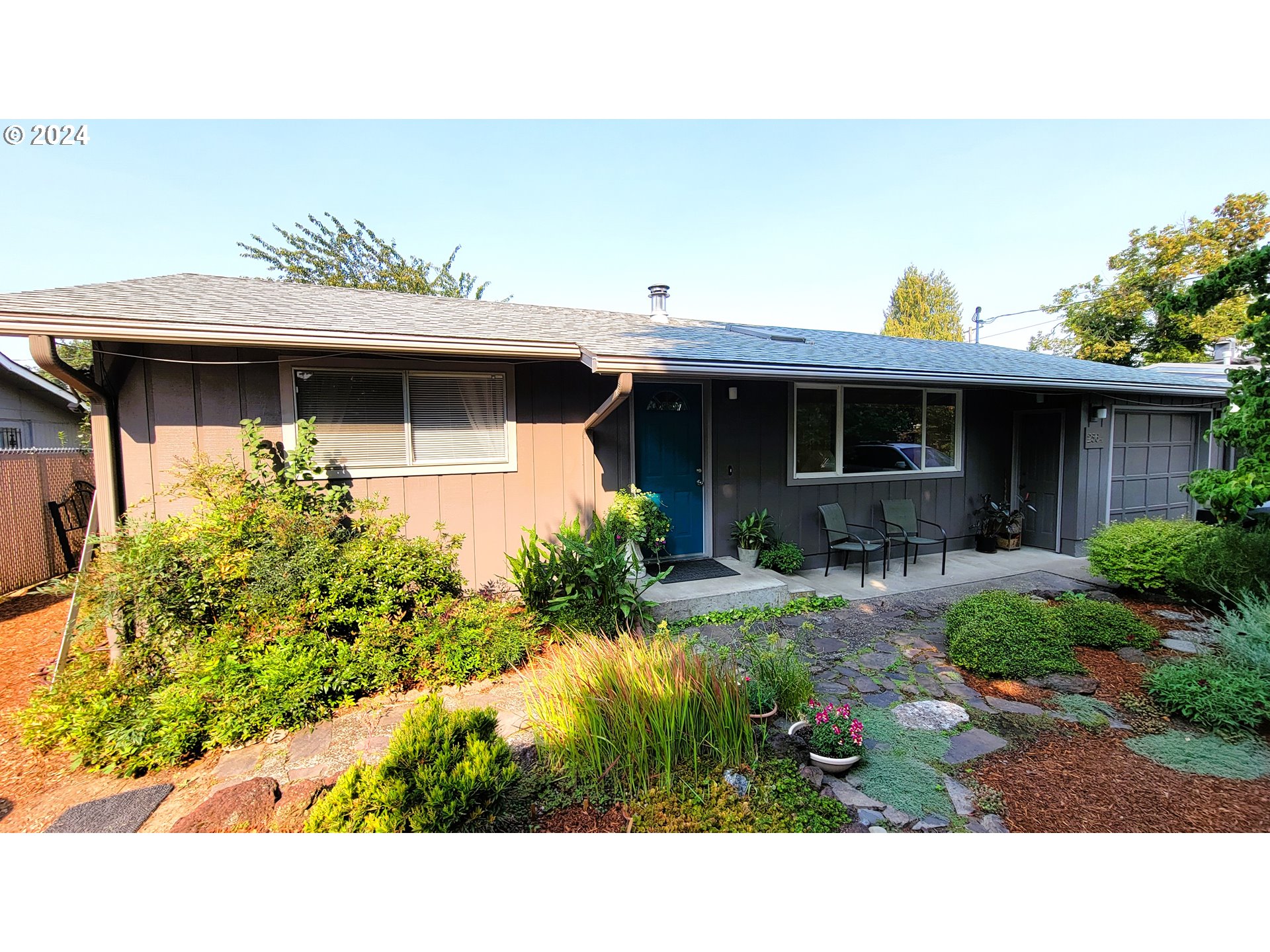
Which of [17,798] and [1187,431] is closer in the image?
[17,798]

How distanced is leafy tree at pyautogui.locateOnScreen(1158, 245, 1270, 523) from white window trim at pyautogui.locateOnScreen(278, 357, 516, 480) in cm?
493

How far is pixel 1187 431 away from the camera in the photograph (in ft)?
26.3

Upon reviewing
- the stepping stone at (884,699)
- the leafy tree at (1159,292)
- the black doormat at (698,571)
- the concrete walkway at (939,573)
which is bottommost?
the stepping stone at (884,699)

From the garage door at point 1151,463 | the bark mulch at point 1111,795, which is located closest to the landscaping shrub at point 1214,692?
the bark mulch at point 1111,795

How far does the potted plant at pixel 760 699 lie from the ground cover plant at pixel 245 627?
1.74 meters

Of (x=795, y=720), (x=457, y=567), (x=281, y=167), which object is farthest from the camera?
(x=281, y=167)

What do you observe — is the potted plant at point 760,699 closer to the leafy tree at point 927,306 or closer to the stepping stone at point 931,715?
the stepping stone at point 931,715

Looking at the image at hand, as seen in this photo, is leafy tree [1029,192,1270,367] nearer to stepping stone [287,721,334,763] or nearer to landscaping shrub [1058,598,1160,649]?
landscaping shrub [1058,598,1160,649]

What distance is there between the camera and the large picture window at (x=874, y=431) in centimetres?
635

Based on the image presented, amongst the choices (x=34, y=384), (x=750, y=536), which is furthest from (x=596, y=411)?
(x=34, y=384)

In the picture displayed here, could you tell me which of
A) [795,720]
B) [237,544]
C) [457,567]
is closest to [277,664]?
[237,544]
